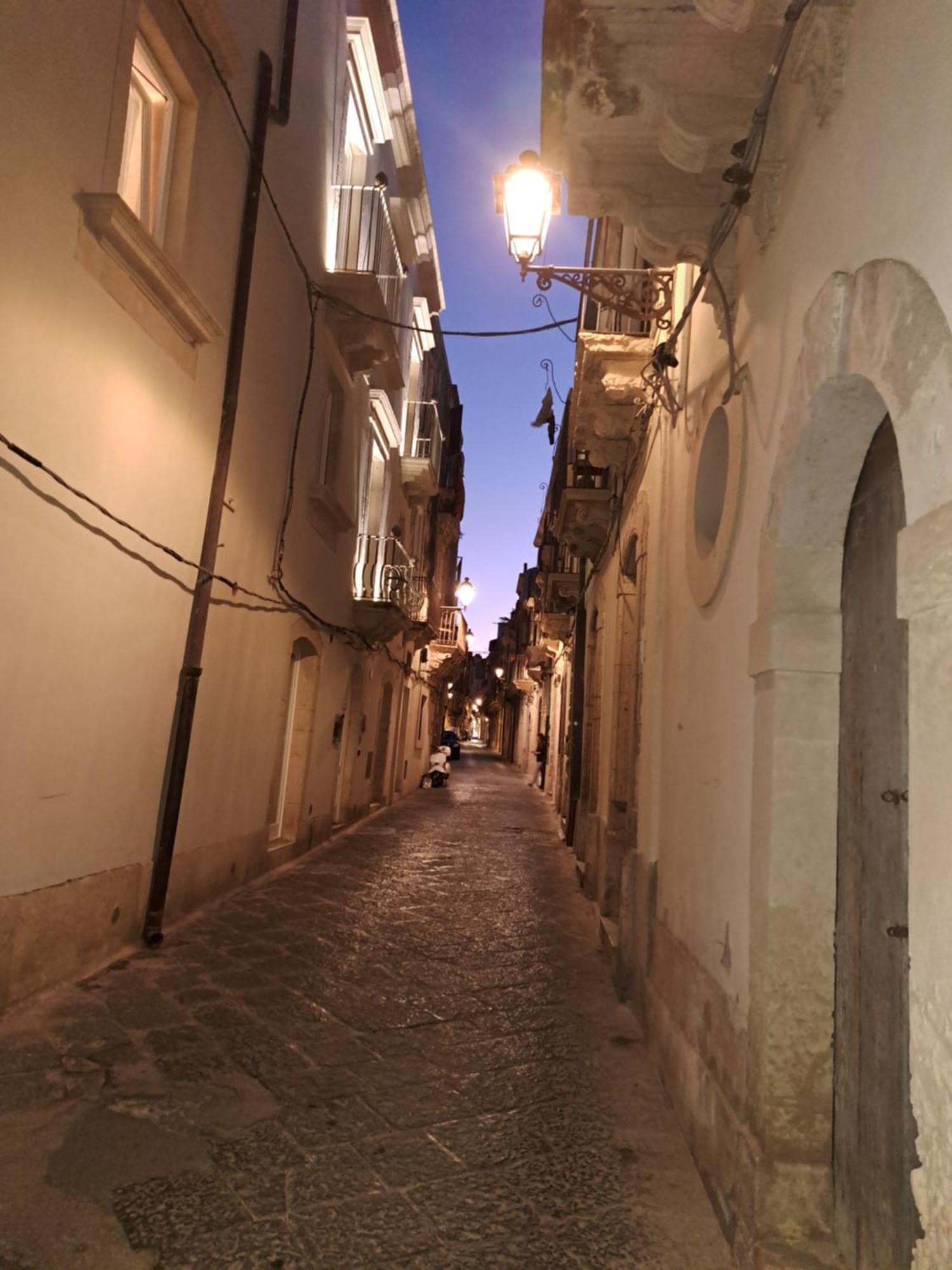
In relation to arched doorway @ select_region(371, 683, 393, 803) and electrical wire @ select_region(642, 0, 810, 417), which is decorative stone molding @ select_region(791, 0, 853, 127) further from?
arched doorway @ select_region(371, 683, 393, 803)

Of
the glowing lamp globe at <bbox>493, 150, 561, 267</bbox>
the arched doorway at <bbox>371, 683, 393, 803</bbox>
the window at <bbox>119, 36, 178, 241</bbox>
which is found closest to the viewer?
the glowing lamp globe at <bbox>493, 150, 561, 267</bbox>

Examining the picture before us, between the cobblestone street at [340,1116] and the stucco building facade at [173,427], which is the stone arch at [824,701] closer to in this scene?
the cobblestone street at [340,1116]

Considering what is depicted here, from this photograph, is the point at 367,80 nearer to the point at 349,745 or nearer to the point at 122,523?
the point at 122,523

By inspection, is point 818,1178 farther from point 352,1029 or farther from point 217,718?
point 217,718

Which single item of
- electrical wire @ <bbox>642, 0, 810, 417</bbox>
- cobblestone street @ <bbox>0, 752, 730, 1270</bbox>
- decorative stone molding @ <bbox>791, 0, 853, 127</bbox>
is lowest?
cobblestone street @ <bbox>0, 752, 730, 1270</bbox>

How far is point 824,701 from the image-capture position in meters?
2.77

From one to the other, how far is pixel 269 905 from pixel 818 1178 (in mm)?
5323

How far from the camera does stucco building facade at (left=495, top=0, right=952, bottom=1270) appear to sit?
5.79 feet

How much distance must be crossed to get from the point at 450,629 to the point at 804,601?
73.8 ft

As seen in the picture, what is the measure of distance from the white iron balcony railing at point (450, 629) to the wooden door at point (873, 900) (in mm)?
21083

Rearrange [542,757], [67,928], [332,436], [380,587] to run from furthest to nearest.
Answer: [542,757]
[380,587]
[332,436]
[67,928]

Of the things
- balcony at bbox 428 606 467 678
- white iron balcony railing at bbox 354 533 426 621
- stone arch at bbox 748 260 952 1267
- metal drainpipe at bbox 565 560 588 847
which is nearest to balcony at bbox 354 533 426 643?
white iron balcony railing at bbox 354 533 426 621

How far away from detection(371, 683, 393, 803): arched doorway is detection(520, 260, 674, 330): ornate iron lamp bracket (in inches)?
415

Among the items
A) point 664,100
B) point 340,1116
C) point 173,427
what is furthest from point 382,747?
point 664,100
